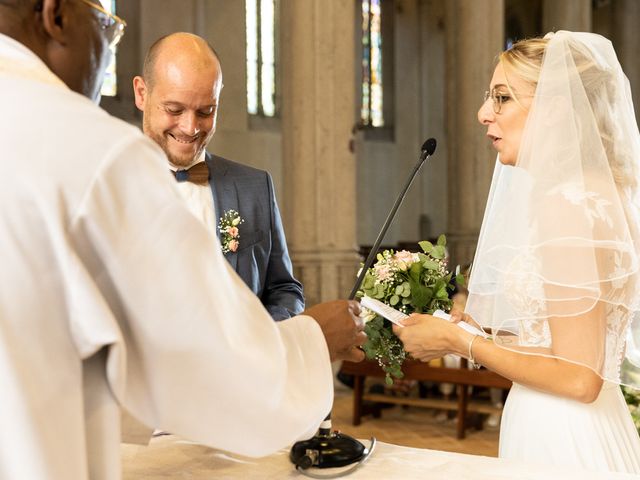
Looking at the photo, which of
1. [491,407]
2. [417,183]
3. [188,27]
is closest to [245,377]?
[491,407]

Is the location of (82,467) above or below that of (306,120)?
below

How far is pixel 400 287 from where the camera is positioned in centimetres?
243

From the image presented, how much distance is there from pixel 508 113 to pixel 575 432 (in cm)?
103

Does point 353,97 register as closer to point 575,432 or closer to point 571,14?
point 571,14

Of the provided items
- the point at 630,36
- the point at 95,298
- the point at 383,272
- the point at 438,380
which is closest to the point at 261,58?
the point at 630,36

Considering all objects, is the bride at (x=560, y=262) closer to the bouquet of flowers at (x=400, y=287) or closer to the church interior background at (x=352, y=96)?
the bouquet of flowers at (x=400, y=287)

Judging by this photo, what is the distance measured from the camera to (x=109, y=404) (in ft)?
4.09

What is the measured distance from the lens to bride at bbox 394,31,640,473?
2.26 metres

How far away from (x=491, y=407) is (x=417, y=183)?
12388mm

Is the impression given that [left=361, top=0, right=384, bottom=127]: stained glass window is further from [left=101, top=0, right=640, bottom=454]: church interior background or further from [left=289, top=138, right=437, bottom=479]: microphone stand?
[left=289, top=138, right=437, bottom=479]: microphone stand

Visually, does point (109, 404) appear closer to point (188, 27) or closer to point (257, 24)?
point (188, 27)

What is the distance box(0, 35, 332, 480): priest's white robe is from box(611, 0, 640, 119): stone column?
18.4 m

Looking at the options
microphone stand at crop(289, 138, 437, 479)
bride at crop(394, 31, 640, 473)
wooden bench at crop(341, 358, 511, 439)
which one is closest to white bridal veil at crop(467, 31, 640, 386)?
bride at crop(394, 31, 640, 473)

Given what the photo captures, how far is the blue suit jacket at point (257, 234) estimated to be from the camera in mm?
2945
